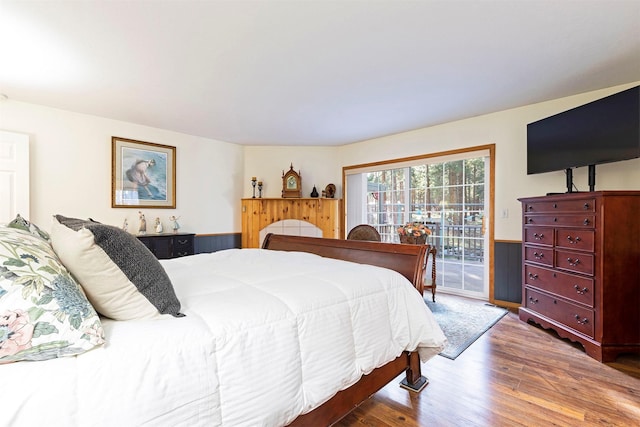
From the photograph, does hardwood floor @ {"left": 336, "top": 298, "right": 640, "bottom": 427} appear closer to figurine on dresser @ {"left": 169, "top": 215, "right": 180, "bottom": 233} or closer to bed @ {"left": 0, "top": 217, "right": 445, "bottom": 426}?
bed @ {"left": 0, "top": 217, "right": 445, "bottom": 426}

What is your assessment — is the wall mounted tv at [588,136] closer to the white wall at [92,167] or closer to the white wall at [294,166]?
the white wall at [294,166]

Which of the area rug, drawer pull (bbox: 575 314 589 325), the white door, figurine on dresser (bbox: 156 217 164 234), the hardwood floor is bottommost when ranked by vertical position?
the hardwood floor

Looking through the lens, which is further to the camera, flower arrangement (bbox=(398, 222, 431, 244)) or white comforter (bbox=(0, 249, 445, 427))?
flower arrangement (bbox=(398, 222, 431, 244))

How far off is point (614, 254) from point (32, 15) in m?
4.30

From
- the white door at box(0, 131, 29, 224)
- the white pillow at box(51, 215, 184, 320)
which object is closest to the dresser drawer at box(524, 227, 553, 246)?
the white pillow at box(51, 215, 184, 320)

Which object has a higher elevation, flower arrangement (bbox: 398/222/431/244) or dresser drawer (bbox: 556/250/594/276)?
flower arrangement (bbox: 398/222/431/244)

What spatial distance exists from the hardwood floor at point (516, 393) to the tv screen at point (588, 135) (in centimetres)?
165

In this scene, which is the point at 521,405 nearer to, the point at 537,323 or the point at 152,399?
the point at 537,323

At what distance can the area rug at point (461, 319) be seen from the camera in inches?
100

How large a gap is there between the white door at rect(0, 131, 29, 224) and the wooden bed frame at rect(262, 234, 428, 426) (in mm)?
2877

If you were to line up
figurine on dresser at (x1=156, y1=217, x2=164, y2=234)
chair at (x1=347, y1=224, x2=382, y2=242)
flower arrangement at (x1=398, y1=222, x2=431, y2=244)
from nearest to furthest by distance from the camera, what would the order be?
flower arrangement at (x1=398, y1=222, x2=431, y2=244) < chair at (x1=347, y1=224, x2=382, y2=242) < figurine on dresser at (x1=156, y1=217, x2=164, y2=234)

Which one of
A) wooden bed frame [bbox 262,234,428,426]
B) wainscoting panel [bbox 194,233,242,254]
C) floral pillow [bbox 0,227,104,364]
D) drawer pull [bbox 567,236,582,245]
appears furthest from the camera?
wainscoting panel [bbox 194,233,242,254]

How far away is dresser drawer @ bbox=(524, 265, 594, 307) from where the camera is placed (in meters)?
2.40

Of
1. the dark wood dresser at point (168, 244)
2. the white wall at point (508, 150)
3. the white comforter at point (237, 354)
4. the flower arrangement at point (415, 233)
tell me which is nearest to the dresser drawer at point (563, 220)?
the white wall at point (508, 150)
